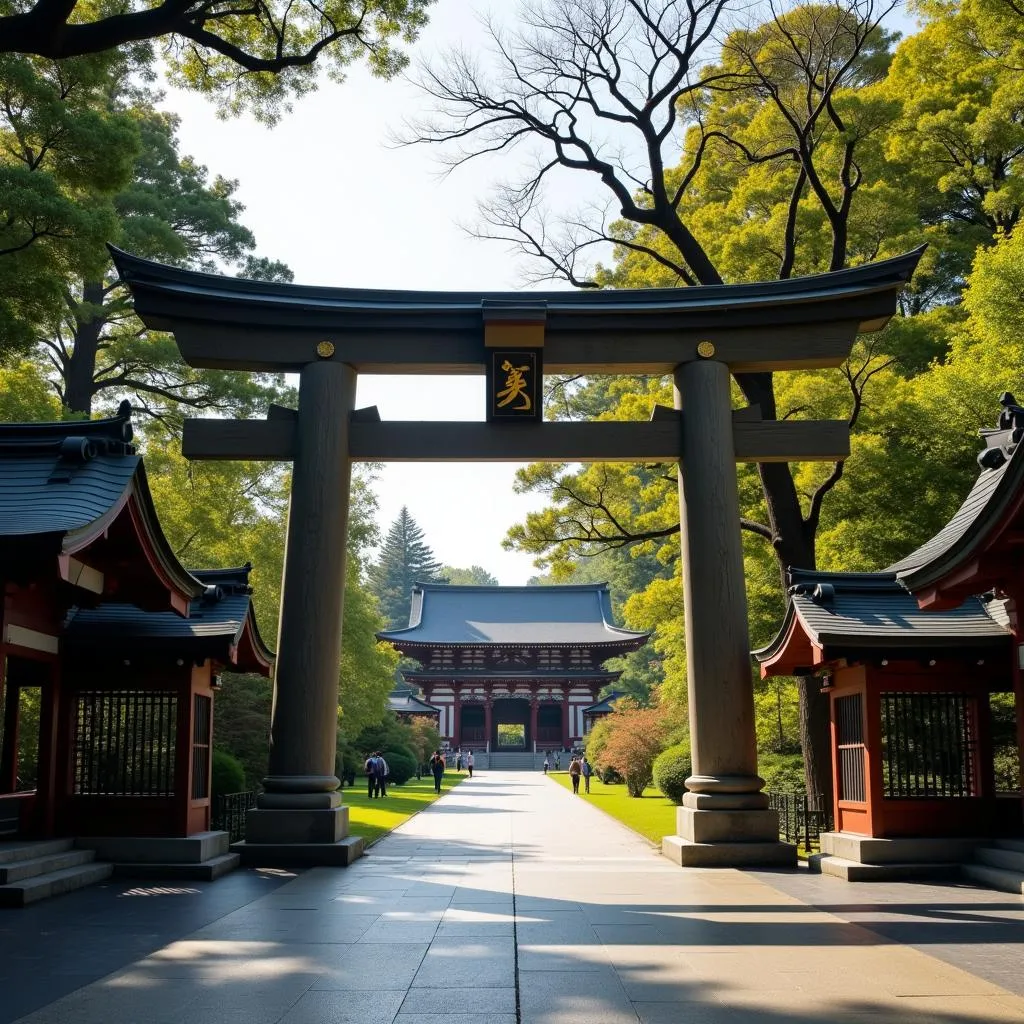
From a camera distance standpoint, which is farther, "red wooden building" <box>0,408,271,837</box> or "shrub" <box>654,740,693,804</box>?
"shrub" <box>654,740,693,804</box>

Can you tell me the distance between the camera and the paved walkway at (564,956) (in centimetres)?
575

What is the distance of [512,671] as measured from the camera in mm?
57000

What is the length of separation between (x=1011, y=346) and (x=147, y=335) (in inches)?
740

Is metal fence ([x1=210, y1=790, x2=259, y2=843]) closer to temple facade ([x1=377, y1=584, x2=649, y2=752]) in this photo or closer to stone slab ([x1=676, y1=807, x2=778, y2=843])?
stone slab ([x1=676, y1=807, x2=778, y2=843])

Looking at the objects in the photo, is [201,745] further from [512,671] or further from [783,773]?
[512,671]

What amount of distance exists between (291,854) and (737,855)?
17.7 feet

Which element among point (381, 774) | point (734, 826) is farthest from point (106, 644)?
point (381, 774)

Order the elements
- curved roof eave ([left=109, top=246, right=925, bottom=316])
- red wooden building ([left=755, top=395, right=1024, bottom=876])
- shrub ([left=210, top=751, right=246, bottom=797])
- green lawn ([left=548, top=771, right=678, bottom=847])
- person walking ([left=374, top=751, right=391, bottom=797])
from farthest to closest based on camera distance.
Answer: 1. person walking ([left=374, top=751, right=391, bottom=797])
2. green lawn ([left=548, top=771, right=678, bottom=847])
3. shrub ([left=210, top=751, right=246, bottom=797])
4. curved roof eave ([left=109, top=246, right=925, bottom=316])
5. red wooden building ([left=755, top=395, right=1024, bottom=876])

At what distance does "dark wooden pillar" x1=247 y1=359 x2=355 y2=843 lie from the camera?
12695 mm

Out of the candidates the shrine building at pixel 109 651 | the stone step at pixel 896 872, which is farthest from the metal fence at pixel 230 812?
the stone step at pixel 896 872

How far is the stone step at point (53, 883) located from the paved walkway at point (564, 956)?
201 cm

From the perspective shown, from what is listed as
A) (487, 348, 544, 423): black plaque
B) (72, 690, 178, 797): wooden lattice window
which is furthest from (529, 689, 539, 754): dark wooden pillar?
(72, 690, 178, 797): wooden lattice window

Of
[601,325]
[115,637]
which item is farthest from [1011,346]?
[115,637]

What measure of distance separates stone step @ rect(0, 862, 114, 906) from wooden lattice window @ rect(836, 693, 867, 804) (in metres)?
8.73
